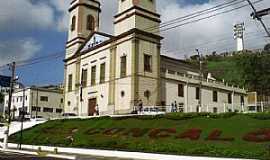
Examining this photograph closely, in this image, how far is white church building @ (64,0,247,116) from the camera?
180ft

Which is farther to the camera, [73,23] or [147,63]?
[73,23]

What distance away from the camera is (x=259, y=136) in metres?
29.3

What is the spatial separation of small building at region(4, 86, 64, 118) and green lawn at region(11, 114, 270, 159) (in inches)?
Answer: 1900

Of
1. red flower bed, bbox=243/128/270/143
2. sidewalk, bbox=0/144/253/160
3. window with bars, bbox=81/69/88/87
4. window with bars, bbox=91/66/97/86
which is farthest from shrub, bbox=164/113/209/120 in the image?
window with bars, bbox=81/69/88/87

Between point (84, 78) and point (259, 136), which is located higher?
point (84, 78)

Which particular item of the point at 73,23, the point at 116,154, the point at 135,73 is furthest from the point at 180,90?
the point at 116,154

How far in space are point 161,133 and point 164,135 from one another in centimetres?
90

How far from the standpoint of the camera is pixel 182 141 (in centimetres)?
3228

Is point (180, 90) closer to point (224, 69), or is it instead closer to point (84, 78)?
point (84, 78)

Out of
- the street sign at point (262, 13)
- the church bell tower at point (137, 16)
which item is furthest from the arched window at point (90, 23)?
the street sign at point (262, 13)

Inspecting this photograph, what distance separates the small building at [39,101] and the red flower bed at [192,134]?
65.6 meters

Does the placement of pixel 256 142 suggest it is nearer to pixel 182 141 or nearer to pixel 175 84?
pixel 182 141

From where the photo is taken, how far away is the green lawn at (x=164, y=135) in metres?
28.4

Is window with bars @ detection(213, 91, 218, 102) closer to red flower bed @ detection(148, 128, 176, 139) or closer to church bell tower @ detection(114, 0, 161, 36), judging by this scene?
church bell tower @ detection(114, 0, 161, 36)
